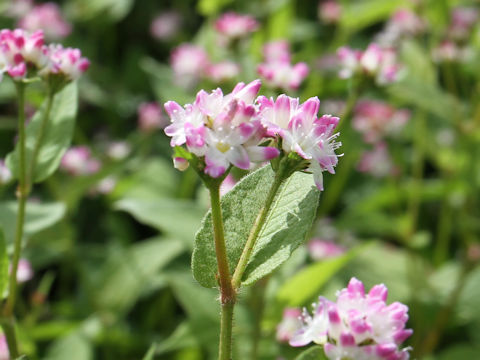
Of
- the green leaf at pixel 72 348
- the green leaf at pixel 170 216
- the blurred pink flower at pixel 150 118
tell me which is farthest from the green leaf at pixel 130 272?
the blurred pink flower at pixel 150 118

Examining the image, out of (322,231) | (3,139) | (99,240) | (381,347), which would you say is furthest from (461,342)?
(3,139)

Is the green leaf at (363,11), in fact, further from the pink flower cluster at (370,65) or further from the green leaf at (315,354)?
the green leaf at (315,354)

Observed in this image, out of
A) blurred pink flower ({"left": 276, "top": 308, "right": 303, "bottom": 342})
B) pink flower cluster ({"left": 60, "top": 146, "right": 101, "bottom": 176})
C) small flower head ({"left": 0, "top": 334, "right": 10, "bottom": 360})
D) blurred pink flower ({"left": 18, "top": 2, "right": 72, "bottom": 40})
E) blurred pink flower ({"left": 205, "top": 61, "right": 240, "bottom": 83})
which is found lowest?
blurred pink flower ({"left": 276, "top": 308, "right": 303, "bottom": 342})

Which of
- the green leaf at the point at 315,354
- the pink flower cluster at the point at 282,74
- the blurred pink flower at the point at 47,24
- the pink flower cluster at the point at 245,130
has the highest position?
the pink flower cluster at the point at 245,130

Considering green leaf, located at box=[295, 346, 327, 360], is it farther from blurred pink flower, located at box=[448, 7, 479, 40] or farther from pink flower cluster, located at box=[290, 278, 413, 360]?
blurred pink flower, located at box=[448, 7, 479, 40]

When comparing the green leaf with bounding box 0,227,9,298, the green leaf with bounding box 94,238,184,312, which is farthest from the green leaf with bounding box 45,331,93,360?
the green leaf with bounding box 0,227,9,298
